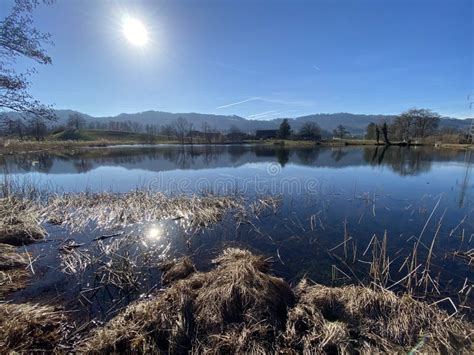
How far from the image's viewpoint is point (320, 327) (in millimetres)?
4172

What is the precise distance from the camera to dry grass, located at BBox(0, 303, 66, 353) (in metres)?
3.74

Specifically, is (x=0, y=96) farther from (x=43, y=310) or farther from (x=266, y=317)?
(x=266, y=317)

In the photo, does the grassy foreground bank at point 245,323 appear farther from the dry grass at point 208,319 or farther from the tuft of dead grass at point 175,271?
the tuft of dead grass at point 175,271

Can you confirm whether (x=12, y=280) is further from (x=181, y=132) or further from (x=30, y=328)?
(x=181, y=132)

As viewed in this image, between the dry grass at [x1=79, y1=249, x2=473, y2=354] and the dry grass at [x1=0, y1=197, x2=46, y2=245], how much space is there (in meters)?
6.64

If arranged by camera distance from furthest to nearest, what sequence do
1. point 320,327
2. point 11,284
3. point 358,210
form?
point 358,210 < point 11,284 < point 320,327

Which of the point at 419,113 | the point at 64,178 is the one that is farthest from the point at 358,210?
the point at 419,113

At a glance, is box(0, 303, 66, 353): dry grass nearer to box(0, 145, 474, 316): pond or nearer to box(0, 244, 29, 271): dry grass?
box(0, 145, 474, 316): pond

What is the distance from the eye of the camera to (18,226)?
862cm

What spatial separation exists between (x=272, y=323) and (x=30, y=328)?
4.43 metres

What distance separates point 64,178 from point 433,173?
3718cm

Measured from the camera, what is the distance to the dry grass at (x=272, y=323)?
3.87 meters

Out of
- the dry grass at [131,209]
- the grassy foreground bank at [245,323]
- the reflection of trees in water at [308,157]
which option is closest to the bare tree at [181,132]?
the reflection of trees in water at [308,157]

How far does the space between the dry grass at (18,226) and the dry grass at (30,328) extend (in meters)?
5.00
